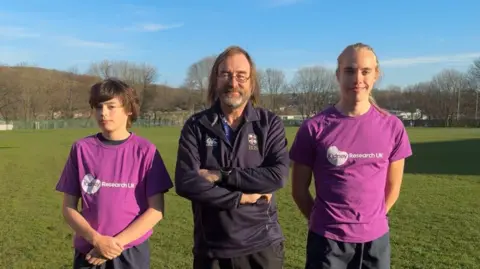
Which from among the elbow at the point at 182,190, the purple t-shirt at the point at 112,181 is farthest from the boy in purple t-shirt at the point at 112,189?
the elbow at the point at 182,190

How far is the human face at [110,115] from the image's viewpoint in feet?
10.9

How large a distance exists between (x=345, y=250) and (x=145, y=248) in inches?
53.0

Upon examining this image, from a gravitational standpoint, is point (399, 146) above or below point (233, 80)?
below

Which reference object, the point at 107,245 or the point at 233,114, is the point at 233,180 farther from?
the point at 107,245

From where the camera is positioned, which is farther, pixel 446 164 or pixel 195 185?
pixel 446 164

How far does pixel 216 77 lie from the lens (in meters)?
3.36

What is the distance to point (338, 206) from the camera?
10.4 ft

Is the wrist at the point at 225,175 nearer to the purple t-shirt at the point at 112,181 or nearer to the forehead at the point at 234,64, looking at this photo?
the purple t-shirt at the point at 112,181

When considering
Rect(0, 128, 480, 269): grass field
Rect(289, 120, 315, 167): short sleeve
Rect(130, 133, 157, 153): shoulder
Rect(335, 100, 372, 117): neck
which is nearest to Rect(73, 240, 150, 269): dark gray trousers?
Rect(130, 133, 157, 153): shoulder

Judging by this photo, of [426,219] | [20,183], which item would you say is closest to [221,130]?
[426,219]

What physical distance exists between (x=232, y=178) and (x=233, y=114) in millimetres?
510

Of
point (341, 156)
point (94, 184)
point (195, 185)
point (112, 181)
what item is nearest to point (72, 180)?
point (94, 184)

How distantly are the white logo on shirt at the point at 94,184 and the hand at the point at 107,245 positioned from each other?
1.06 ft

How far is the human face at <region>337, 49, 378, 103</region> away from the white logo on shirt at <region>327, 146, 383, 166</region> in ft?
1.18
